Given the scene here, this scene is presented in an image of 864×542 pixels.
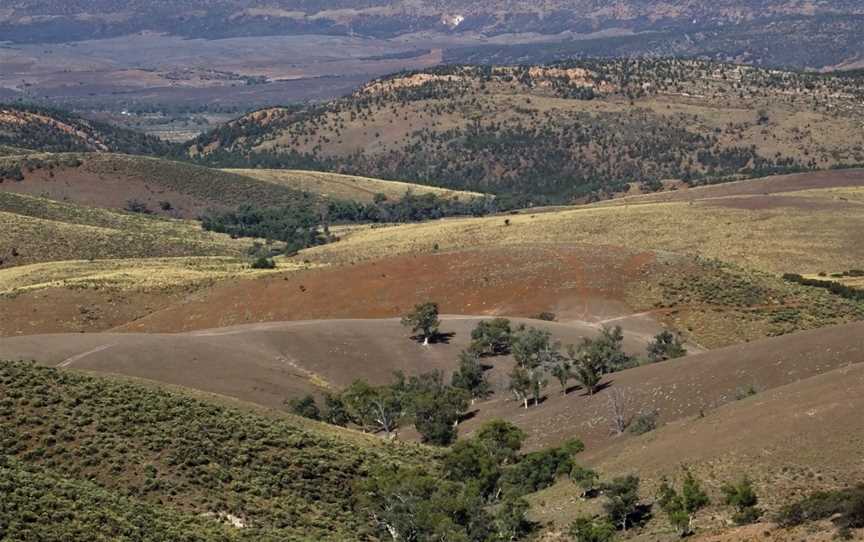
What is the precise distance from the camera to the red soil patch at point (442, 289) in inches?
3492

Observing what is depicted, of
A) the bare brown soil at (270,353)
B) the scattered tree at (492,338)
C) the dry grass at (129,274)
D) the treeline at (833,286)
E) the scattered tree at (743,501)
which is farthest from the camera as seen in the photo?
the dry grass at (129,274)

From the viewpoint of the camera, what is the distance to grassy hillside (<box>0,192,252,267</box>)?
132 meters

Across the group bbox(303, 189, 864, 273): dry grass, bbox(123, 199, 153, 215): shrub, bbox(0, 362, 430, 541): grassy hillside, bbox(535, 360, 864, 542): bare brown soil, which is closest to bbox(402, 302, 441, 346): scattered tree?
bbox(0, 362, 430, 541): grassy hillside

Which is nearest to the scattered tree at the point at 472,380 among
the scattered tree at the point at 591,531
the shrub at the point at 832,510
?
the scattered tree at the point at 591,531

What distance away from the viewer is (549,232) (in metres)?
127

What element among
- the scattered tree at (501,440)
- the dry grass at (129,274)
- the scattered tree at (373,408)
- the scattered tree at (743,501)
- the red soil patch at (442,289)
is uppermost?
the scattered tree at (743,501)

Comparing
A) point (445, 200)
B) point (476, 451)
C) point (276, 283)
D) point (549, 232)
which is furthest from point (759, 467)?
point (445, 200)

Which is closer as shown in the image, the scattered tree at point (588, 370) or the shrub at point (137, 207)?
the scattered tree at point (588, 370)

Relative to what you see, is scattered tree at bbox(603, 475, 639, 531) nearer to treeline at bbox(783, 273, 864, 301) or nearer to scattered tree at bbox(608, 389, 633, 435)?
scattered tree at bbox(608, 389, 633, 435)

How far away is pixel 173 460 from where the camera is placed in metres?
42.7

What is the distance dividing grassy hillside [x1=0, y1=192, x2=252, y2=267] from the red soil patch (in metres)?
39.6

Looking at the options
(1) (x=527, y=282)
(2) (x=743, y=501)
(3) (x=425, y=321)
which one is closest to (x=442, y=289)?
(1) (x=527, y=282)

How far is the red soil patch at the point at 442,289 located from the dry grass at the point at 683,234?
1841 cm

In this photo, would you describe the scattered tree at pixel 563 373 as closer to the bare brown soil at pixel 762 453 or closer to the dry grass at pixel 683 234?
the bare brown soil at pixel 762 453
